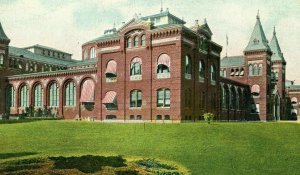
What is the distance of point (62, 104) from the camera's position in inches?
2157

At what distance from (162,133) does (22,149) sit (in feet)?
32.1

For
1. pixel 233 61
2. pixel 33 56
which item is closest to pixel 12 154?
pixel 33 56

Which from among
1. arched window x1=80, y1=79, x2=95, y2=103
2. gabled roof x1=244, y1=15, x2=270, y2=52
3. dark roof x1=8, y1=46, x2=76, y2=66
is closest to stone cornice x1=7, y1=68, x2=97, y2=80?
arched window x1=80, y1=79, x2=95, y2=103

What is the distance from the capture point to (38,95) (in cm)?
5875

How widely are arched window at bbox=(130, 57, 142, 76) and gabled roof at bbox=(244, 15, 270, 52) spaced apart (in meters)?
31.7

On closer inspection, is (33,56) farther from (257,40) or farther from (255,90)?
(255,90)

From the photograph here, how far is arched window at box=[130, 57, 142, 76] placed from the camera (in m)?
42.8

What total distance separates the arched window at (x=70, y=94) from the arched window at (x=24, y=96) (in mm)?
9323

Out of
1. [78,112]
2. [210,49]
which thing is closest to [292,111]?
[210,49]

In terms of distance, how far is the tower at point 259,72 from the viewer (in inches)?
→ 2623

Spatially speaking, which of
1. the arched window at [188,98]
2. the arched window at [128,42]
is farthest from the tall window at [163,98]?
the arched window at [128,42]

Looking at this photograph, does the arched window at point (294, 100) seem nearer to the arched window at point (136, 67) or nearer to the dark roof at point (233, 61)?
the dark roof at point (233, 61)

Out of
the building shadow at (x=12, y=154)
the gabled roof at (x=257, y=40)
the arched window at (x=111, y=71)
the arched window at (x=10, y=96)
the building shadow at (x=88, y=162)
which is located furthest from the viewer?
the gabled roof at (x=257, y=40)

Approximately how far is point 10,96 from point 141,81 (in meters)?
30.5
